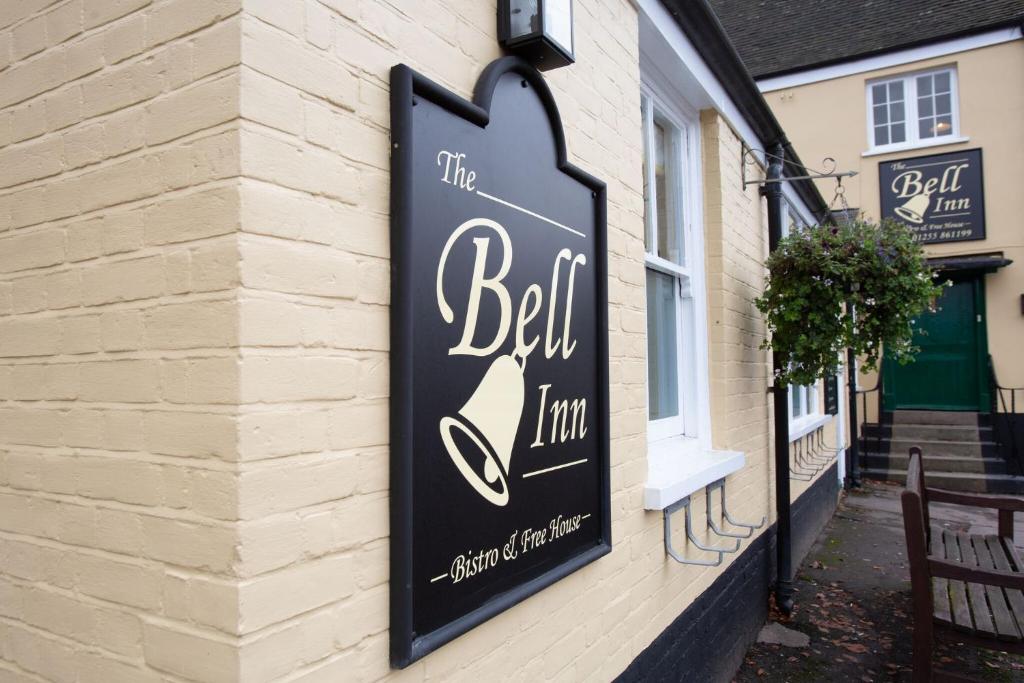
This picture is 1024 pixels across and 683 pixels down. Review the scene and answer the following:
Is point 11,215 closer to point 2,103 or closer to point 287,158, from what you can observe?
point 2,103

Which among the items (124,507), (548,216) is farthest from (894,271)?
(124,507)

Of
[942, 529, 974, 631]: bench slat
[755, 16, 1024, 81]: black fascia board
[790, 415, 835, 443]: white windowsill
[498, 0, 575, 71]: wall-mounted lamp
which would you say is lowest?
[942, 529, 974, 631]: bench slat

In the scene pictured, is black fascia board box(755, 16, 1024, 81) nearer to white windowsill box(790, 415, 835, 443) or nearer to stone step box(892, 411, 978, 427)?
stone step box(892, 411, 978, 427)

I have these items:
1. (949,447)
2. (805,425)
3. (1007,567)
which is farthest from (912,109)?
(1007,567)

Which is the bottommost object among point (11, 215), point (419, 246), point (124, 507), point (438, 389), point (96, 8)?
point (124, 507)

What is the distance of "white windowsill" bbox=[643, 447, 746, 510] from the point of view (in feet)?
8.77

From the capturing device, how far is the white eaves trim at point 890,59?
10492mm

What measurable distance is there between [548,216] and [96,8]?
118cm

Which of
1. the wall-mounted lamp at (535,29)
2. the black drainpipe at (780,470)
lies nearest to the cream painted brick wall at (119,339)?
the wall-mounted lamp at (535,29)

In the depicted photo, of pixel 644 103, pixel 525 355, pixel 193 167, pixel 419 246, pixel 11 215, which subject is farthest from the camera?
pixel 644 103

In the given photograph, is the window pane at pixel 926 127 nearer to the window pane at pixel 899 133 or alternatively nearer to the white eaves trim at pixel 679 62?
the window pane at pixel 899 133

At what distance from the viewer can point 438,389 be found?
5.00 ft

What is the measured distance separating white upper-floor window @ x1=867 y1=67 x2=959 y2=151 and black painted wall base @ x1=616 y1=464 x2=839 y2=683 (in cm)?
917

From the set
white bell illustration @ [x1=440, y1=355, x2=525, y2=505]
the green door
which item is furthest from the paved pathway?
the green door
